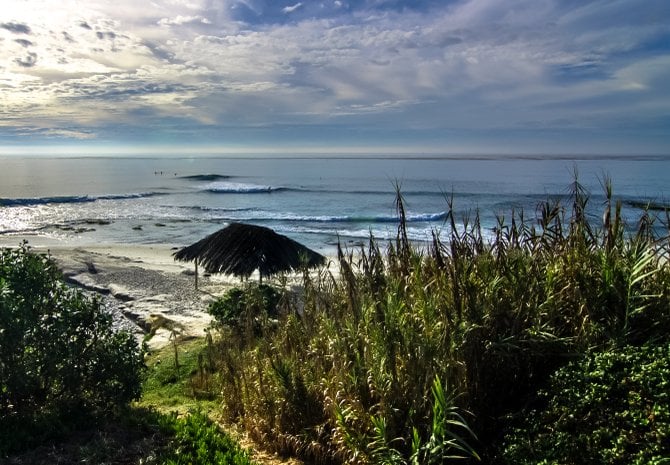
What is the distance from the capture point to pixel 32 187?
52938 millimetres

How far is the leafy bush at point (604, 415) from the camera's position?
8.64 feet

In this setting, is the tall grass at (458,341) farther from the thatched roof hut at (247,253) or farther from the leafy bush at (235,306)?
the thatched roof hut at (247,253)

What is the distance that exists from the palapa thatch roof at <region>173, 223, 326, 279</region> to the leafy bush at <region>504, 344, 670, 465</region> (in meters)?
7.78

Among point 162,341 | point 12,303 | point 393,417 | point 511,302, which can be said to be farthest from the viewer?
point 162,341

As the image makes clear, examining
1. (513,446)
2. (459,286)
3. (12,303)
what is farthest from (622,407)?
(12,303)

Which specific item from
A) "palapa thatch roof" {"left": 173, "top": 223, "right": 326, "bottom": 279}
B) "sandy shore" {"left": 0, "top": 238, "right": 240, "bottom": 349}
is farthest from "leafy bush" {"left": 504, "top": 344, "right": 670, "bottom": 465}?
"palapa thatch roof" {"left": 173, "top": 223, "right": 326, "bottom": 279}

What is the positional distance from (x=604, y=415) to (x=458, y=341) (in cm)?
96

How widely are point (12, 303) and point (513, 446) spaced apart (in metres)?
4.17

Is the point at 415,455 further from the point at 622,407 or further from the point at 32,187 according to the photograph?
the point at 32,187

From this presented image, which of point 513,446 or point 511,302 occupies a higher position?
point 511,302

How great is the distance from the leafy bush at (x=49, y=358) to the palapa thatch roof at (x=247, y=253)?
5.74 metres

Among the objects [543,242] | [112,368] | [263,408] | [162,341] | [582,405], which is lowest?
[162,341]

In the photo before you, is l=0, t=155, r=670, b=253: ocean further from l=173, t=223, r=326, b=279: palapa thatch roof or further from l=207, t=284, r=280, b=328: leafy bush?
l=207, t=284, r=280, b=328: leafy bush

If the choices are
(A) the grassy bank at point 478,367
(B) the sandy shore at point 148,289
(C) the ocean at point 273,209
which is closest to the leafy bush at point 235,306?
(B) the sandy shore at point 148,289
